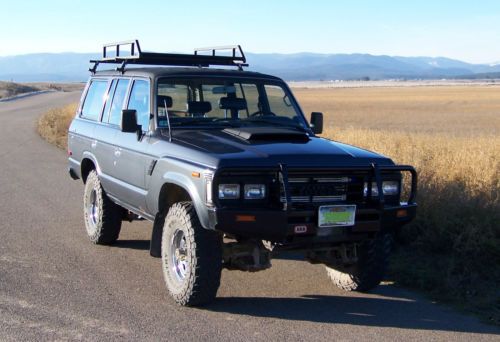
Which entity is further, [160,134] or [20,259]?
[20,259]

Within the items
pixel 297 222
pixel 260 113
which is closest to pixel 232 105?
pixel 260 113

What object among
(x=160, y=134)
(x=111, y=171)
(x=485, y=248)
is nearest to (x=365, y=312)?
(x=485, y=248)

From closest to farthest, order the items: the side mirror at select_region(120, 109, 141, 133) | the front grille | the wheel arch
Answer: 1. the front grille
2. the side mirror at select_region(120, 109, 141, 133)
3. the wheel arch

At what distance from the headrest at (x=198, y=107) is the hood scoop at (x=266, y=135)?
1.90 ft

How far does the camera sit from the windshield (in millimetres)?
6480

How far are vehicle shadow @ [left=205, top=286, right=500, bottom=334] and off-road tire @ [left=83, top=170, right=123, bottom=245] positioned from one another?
2.24 m

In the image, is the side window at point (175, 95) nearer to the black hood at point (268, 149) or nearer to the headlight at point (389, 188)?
the black hood at point (268, 149)

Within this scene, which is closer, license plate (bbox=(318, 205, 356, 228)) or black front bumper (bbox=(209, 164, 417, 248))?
black front bumper (bbox=(209, 164, 417, 248))

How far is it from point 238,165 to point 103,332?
5.09ft

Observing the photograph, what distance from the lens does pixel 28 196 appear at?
10453 mm

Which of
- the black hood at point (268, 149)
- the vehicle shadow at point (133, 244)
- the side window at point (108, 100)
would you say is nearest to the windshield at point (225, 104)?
the black hood at point (268, 149)

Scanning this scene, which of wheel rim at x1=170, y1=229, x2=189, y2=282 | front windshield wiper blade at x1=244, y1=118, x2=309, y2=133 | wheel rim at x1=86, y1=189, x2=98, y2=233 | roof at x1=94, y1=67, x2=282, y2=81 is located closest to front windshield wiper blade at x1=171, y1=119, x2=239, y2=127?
front windshield wiper blade at x1=244, y1=118, x2=309, y2=133

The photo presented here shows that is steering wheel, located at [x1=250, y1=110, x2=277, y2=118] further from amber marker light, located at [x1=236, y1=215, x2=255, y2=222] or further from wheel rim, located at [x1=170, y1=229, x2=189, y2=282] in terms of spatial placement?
amber marker light, located at [x1=236, y1=215, x2=255, y2=222]

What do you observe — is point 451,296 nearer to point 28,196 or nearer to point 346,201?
point 346,201
